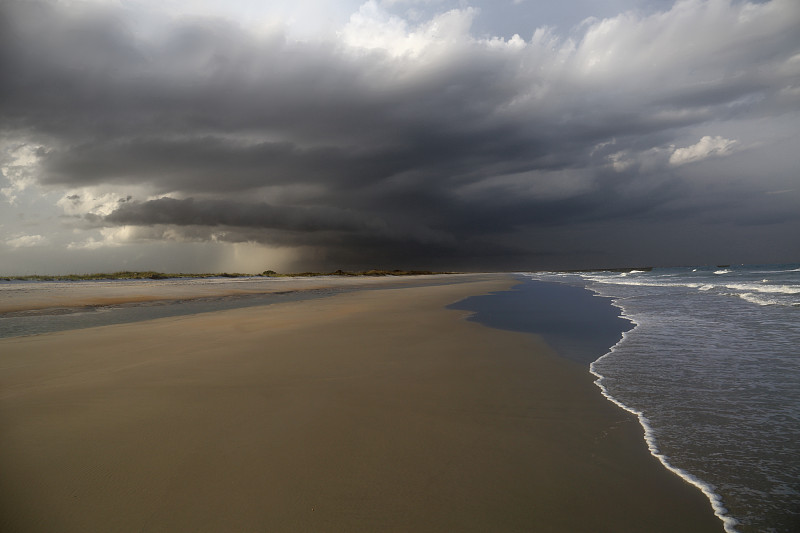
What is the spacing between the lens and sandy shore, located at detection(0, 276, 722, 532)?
121 inches

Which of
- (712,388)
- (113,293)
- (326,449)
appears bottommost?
(712,388)

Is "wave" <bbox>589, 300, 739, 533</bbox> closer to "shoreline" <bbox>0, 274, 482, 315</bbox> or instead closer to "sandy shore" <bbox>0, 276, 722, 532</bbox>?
"sandy shore" <bbox>0, 276, 722, 532</bbox>

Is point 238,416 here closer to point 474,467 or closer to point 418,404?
point 418,404

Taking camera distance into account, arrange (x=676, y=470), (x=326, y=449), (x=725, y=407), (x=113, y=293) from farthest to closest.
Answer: (x=113, y=293) → (x=725, y=407) → (x=326, y=449) → (x=676, y=470)

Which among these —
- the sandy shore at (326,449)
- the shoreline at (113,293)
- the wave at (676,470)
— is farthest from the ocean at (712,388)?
the shoreline at (113,293)

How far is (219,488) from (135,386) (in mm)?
4006

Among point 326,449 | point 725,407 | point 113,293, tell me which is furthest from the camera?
point 113,293

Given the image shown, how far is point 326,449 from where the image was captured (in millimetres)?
4109

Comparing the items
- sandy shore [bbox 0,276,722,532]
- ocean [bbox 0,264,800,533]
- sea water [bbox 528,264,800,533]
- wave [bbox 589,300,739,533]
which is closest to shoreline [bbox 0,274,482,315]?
ocean [bbox 0,264,800,533]

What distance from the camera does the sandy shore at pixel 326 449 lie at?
307 cm

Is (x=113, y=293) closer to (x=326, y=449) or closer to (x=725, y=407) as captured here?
(x=326, y=449)

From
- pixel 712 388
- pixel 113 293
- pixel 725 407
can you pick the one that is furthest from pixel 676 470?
pixel 113 293

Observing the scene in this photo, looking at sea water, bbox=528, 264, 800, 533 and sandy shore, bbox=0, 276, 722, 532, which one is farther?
sea water, bbox=528, 264, 800, 533

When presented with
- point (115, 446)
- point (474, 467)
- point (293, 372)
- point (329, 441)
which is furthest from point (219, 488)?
point (293, 372)
